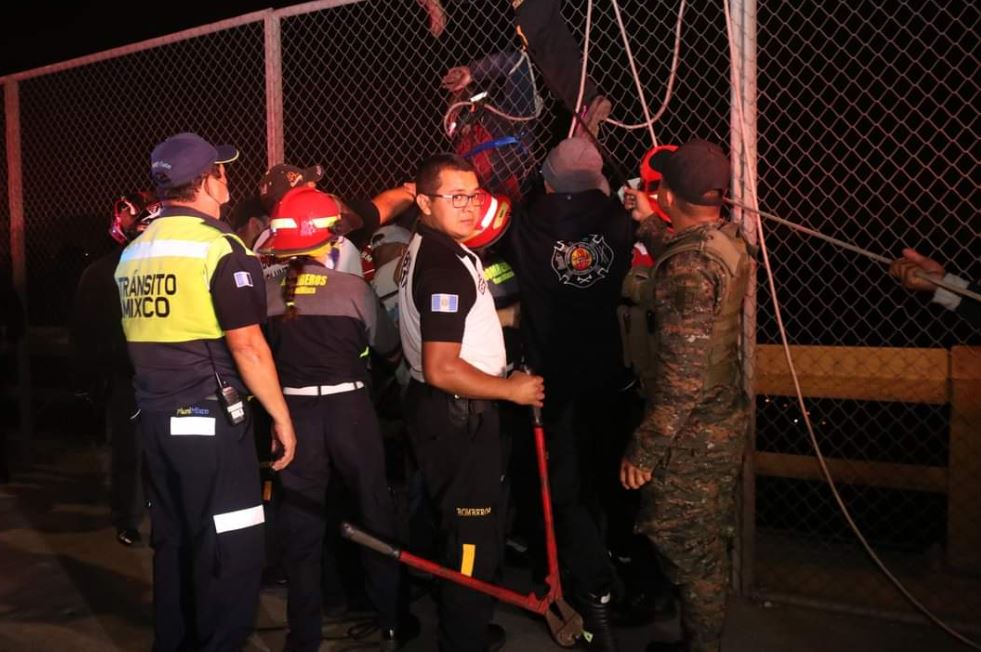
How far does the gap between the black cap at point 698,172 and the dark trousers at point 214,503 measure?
6.55 feet

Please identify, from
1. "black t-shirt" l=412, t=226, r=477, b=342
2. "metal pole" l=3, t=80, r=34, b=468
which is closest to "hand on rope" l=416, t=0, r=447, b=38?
"black t-shirt" l=412, t=226, r=477, b=342

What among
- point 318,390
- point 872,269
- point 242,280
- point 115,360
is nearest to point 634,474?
point 318,390

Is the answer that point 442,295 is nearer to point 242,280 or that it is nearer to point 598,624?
point 242,280

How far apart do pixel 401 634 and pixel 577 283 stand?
74.4 inches

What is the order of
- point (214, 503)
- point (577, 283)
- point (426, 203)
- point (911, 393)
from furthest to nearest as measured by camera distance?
point (911, 393), point (577, 283), point (426, 203), point (214, 503)

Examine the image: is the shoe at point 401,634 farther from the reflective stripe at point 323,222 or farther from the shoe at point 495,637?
the reflective stripe at point 323,222

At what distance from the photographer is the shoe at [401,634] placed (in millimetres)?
3967

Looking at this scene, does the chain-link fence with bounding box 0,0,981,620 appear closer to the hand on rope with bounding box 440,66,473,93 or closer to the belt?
the hand on rope with bounding box 440,66,473,93

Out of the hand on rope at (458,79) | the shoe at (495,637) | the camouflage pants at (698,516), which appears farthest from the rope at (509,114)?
the shoe at (495,637)

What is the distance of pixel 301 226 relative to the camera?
12.4 ft

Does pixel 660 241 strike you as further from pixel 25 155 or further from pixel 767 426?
pixel 25 155

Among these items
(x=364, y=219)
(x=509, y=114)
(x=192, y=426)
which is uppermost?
(x=509, y=114)

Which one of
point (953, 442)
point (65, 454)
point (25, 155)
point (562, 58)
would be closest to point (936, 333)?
point (953, 442)

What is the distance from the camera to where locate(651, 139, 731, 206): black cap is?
326cm
